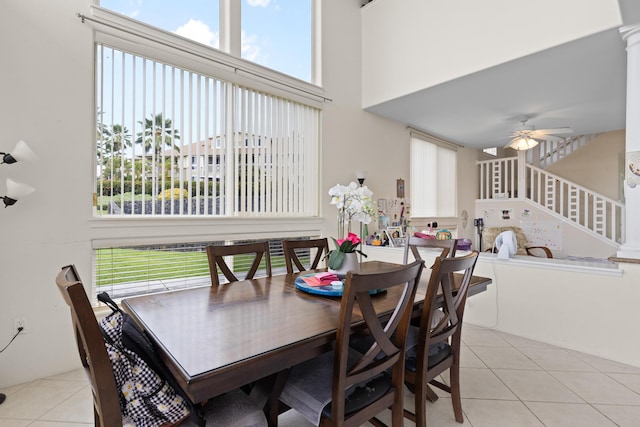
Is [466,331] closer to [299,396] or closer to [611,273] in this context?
[611,273]

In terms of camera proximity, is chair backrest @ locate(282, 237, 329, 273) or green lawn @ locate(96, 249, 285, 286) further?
green lawn @ locate(96, 249, 285, 286)

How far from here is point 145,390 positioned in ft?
3.57

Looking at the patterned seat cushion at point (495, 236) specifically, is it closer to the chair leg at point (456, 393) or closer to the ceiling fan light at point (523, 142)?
the ceiling fan light at point (523, 142)

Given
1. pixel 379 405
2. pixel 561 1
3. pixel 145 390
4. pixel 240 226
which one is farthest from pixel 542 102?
pixel 145 390

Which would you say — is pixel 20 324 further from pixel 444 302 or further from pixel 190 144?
pixel 444 302

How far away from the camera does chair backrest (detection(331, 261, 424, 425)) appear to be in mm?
1167

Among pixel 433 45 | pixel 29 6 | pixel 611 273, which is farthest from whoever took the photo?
pixel 433 45

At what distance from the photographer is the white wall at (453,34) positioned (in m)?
2.74

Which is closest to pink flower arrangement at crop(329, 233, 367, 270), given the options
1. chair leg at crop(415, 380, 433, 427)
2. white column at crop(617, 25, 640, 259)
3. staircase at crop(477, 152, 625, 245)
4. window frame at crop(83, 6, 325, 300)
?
chair leg at crop(415, 380, 433, 427)

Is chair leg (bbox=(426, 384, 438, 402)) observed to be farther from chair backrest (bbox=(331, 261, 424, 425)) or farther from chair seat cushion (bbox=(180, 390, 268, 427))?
chair seat cushion (bbox=(180, 390, 268, 427))

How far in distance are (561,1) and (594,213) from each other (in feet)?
14.0

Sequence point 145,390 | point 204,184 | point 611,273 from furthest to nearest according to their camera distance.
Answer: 1. point 204,184
2. point 611,273
3. point 145,390

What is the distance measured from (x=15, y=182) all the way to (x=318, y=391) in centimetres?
230

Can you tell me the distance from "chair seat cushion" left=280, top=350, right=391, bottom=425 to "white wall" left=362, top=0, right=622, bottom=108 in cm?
316
